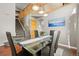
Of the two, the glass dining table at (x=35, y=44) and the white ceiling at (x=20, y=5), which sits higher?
the white ceiling at (x=20, y=5)

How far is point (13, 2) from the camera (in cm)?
168

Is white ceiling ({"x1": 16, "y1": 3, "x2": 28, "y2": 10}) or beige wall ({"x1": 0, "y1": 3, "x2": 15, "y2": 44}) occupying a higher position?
white ceiling ({"x1": 16, "y1": 3, "x2": 28, "y2": 10})

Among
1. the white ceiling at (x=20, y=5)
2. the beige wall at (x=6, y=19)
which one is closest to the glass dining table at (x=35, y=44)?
the beige wall at (x=6, y=19)

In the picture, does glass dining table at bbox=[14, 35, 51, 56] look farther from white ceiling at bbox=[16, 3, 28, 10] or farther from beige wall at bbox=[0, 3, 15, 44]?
white ceiling at bbox=[16, 3, 28, 10]

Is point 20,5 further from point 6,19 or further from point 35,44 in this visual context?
point 35,44

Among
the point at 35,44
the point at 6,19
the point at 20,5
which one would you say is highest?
the point at 20,5

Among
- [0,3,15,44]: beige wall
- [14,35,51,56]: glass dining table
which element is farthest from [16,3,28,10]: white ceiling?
[14,35,51,56]: glass dining table

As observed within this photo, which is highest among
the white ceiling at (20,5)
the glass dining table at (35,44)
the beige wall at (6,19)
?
the white ceiling at (20,5)

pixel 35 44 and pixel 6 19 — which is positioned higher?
pixel 6 19

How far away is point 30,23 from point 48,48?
38 cm

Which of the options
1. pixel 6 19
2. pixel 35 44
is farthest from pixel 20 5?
pixel 35 44

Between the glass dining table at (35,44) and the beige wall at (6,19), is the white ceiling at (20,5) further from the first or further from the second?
the glass dining table at (35,44)

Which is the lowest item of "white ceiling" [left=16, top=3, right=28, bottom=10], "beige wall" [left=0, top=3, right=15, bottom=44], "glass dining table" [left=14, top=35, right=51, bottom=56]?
"glass dining table" [left=14, top=35, right=51, bottom=56]

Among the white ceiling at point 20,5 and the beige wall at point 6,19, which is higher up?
the white ceiling at point 20,5
